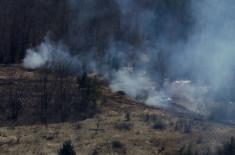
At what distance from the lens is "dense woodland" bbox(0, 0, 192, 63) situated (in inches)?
2119

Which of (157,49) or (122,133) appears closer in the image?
(122,133)

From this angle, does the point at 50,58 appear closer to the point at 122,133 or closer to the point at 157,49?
the point at 157,49

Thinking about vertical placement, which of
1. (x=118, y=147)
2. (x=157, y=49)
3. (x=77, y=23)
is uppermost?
(x=77, y=23)

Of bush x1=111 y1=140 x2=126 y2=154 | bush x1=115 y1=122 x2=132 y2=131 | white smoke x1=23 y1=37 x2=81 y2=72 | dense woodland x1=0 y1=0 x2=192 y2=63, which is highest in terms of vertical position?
dense woodland x1=0 y1=0 x2=192 y2=63

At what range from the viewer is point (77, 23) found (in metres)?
59.9

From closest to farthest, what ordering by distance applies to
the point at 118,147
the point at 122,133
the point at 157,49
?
the point at 118,147, the point at 122,133, the point at 157,49

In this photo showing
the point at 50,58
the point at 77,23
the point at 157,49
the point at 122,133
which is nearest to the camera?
the point at 122,133

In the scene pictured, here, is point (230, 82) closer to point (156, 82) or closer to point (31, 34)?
point (156, 82)

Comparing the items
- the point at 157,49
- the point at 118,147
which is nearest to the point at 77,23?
the point at 157,49

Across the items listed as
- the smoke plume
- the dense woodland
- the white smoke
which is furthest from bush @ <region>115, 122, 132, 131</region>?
the dense woodland

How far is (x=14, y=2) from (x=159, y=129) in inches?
1561

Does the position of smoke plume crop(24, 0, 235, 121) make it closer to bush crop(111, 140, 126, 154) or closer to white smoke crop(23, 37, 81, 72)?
white smoke crop(23, 37, 81, 72)

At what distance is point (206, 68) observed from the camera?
1713 inches

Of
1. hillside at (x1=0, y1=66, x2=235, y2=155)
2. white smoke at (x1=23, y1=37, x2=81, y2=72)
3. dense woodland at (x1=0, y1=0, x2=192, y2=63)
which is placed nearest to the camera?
hillside at (x1=0, y1=66, x2=235, y2=155)
